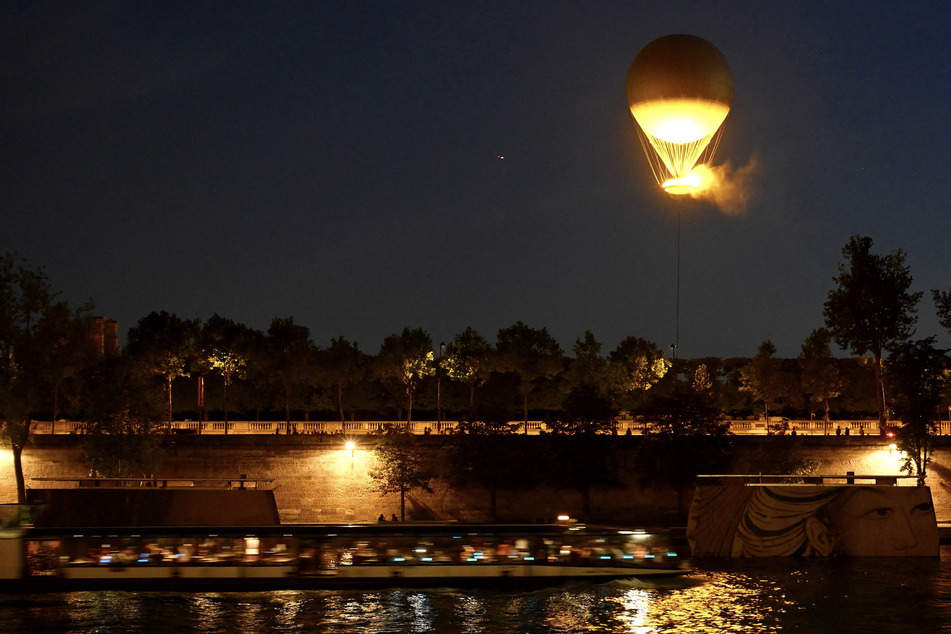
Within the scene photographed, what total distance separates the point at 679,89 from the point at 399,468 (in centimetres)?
1895

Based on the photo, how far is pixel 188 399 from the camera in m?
62.8

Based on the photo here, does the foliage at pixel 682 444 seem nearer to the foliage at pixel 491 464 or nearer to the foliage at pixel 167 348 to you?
the foliage at pixel 491 464

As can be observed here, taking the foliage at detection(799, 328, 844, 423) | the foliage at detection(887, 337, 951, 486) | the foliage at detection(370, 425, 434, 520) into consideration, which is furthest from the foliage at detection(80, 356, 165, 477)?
the foliage at detection(799, 328, 844, 423)

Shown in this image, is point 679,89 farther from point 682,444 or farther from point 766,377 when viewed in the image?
point 766,377

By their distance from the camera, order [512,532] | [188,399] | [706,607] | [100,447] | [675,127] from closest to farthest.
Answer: [706,607] → [512,532] → [675,127] → [100,447] → [188,399]

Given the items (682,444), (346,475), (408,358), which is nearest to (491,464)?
(346,475)

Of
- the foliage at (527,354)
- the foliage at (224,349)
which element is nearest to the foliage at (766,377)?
the foliage at (527,354)

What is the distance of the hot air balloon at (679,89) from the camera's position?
114 ft

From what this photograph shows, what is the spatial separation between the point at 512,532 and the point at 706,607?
553 centimetres

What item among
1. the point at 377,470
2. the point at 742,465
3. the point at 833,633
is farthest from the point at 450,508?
the point at 833,633

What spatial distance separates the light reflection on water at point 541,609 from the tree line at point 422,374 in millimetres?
17222

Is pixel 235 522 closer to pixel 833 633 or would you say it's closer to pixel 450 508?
pixel 450 508

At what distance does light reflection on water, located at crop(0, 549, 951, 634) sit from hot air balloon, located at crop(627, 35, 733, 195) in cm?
1564

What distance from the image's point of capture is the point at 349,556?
27859mm
